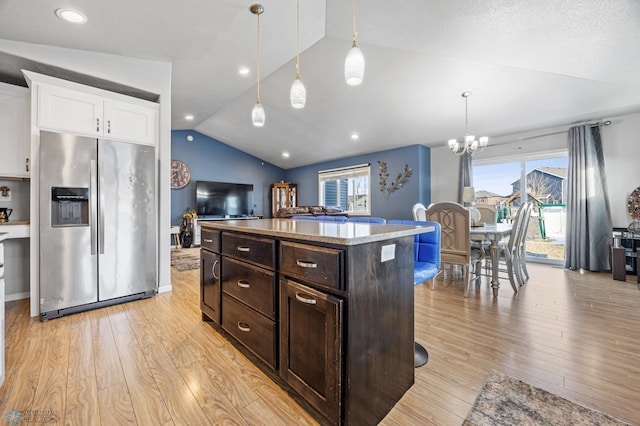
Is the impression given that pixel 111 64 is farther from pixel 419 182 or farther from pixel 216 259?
pixel 419 182

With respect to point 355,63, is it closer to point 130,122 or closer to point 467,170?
point 130,122

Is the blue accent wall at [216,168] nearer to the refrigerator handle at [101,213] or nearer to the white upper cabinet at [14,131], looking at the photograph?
the white upper cabinet at [14,131]

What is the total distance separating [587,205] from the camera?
4.28m

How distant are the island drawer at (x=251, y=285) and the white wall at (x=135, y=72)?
1.66 m

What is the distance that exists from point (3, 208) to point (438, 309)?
15.5 feet

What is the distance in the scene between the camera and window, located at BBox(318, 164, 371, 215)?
23.5 ft

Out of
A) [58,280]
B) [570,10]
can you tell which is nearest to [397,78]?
[570,10]

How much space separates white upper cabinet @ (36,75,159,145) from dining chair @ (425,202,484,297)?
3.51m

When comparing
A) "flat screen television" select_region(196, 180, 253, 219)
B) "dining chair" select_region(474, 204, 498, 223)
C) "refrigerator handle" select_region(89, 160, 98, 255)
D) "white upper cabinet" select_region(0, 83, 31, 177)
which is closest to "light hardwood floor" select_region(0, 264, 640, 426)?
"refrigerator handle" select_region(89, 160, 98, 255)

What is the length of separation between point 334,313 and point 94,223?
270 cm

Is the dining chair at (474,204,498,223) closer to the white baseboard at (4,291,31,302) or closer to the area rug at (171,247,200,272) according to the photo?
the area rug at (171,247,200,272)

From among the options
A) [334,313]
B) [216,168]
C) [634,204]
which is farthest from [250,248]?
[216,168]

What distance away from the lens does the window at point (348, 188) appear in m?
7.17

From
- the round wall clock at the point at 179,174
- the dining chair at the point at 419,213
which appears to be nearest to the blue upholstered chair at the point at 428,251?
the dining chair at the point at 419,213
